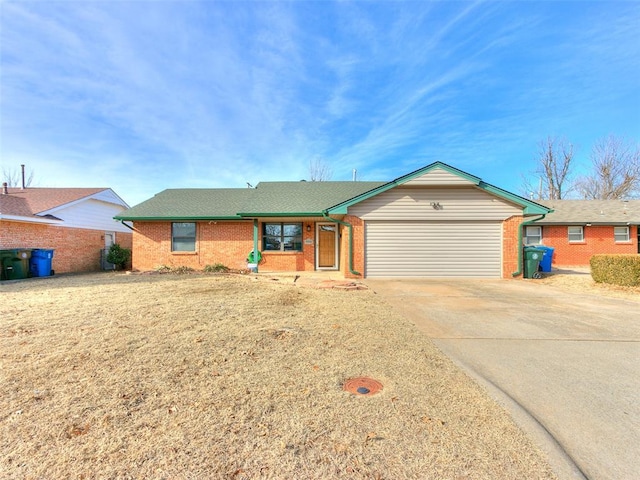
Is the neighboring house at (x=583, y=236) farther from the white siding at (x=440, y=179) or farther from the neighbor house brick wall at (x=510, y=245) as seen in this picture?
the white siding at (x=440, y=179)

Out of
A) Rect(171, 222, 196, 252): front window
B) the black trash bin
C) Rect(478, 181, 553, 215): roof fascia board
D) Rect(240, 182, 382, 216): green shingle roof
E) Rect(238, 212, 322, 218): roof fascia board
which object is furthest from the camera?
Rect(171, 222, 196, 252): front window

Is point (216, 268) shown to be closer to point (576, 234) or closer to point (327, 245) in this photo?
point (327, 245)

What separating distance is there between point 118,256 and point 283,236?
9.65 meters

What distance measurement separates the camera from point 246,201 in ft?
50.8

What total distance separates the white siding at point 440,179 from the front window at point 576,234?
1248 cm

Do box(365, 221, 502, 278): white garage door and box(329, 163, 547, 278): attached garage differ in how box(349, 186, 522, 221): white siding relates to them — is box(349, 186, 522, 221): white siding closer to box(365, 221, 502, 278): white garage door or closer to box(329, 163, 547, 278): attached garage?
box(329, 163, 547, 278): attached garage

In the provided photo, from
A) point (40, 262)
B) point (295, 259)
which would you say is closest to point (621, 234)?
point (295, 259)

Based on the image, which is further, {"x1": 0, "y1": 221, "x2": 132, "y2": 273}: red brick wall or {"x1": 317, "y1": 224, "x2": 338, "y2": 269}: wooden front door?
{"x1": 317, "y1": 224, "x2": 338, "y2": 269}: wooden front door

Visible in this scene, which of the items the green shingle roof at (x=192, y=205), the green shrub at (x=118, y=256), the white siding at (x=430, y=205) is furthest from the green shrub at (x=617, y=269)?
the green shrub at (x=118, y=256)

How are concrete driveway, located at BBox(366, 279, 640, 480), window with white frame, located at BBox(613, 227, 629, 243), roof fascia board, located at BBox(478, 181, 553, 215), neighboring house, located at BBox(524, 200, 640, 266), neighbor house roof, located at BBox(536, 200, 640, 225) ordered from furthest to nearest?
window with white frame, located at BBox(613, 227, 629, 243) → neighboring house, located at BBox(524, 200, 640, 266) → neighbor house roof, located at BBox(536, 200, 640, 225) → roof fascia board, located at BBox(478, 181, 553, 215) → concrete driveway, located at BBox(366, 279, 640, 480)

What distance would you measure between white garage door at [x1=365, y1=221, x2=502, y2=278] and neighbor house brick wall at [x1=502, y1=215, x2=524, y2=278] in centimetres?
17

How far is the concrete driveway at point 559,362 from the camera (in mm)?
2385

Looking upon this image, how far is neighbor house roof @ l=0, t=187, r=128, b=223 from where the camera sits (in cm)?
1337

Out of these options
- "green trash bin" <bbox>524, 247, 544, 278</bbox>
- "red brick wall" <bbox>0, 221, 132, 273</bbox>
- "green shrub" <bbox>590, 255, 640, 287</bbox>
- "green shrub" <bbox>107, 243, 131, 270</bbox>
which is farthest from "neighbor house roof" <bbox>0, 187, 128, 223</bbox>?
"green shrub" <bbox>590, 255, 640, 287</bbox>
